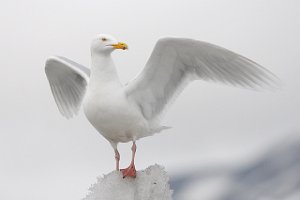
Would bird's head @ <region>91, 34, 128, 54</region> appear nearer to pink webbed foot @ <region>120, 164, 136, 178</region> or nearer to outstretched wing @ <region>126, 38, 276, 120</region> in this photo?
outstretched wing @ <region>126, 38, 276, 120</region>

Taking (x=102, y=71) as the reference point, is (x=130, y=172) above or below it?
below

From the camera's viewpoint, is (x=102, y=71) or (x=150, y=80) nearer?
(x=102, y=71)

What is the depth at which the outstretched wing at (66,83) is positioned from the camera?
8805 mm

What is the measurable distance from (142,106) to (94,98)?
0.75m

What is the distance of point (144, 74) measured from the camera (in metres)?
7.54

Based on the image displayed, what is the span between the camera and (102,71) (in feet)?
24.0

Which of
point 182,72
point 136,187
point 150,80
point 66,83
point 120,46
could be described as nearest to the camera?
point 136,187

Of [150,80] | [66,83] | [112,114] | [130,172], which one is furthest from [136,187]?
[66,83]

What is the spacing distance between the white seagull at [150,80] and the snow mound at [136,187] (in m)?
0.12

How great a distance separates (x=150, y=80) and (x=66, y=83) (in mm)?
1922

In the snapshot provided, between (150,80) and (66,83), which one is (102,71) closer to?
(150,80)

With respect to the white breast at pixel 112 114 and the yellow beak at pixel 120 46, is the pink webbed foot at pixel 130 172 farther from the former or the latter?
the yellow beak at pixel 120 46

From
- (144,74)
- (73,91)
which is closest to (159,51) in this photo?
(144,74)

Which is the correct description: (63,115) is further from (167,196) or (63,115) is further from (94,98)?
(167,196)
